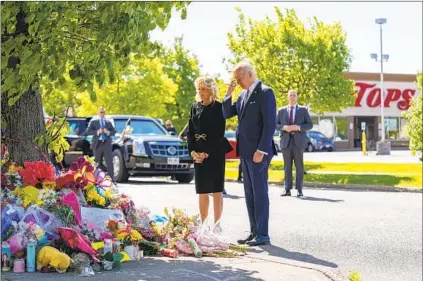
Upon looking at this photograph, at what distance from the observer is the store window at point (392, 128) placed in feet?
213

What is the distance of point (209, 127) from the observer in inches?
321

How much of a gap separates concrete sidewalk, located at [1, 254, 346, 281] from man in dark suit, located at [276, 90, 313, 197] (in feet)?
24.4

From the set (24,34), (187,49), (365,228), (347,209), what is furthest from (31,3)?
(187,49)

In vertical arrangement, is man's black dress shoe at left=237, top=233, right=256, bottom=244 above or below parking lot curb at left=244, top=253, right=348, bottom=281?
above

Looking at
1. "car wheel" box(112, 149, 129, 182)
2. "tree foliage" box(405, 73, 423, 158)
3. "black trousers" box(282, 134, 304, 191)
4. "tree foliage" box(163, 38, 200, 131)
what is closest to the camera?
"black trousers" box(282, 134, 304, 191)

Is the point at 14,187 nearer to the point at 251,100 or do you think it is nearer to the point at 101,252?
the point at 101,252

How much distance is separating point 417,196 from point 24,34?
10.4m

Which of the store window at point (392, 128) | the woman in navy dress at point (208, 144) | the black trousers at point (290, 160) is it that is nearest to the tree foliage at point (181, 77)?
the store window at point (392, 128)

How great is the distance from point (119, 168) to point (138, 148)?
0.69m

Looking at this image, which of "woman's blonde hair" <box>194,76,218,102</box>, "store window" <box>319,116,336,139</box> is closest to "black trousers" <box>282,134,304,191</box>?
"woman's blonde hair" <box>194,76,218,102</box>

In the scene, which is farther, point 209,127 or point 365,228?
point 365,228

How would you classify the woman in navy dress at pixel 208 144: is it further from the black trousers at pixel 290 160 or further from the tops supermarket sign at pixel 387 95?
the tops supermarket sign at pixel 387 95

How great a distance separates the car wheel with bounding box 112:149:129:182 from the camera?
1862 centimetres

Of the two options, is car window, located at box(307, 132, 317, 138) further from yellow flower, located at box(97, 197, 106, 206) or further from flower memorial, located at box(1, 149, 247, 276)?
yellow flower, located at box(97, 197, 106, 206)
